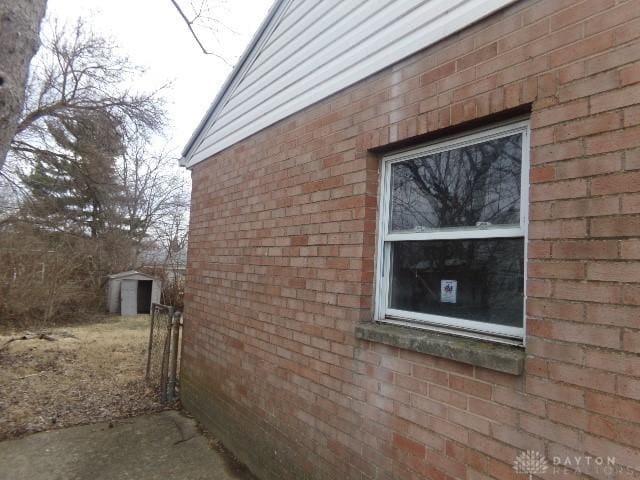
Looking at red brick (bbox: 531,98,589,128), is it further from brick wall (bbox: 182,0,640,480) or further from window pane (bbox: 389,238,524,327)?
window pane (bbox: 389,238,524,327)

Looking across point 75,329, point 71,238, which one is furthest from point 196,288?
point 71,238

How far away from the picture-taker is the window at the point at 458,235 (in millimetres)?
2277

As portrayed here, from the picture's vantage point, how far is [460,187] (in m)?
2.59

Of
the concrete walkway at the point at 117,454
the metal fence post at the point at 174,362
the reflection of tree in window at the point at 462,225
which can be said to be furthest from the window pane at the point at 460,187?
the metal fence post at the point at 174,362

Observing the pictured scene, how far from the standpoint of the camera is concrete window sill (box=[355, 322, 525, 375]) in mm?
2049

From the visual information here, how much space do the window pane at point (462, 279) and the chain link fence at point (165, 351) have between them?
4.27m

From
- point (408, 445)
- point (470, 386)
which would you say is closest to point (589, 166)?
point (470, 386)

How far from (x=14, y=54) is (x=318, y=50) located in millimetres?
2288

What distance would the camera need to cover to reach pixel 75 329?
41.8 feet

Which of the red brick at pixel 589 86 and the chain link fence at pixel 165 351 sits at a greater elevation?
the red brick at pixel 589 86

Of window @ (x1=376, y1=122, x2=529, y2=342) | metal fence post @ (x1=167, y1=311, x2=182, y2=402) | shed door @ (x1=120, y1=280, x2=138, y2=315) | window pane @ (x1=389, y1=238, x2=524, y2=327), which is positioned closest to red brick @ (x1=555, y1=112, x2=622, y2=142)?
window @ (x1=376, y1=122, x2=529, y2=342)

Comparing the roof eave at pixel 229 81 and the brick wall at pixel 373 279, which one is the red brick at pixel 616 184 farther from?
the roof eave at pixel 229 81

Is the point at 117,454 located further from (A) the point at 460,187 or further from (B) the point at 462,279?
(A) the point at 460,187

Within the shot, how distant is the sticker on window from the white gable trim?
4.73ft
